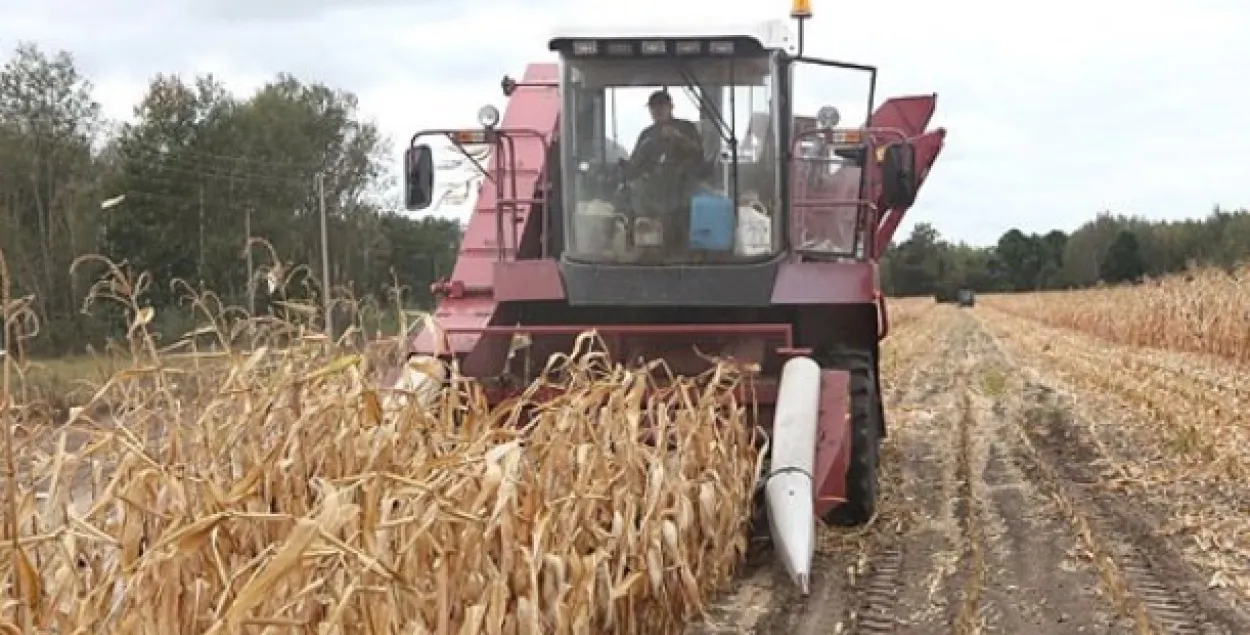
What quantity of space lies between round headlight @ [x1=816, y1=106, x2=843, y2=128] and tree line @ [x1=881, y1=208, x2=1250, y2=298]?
59.3 meters

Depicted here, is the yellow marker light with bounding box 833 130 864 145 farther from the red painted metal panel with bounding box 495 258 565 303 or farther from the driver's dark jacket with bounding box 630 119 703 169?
the red painted metal panel with bounding box 495 258 565 303

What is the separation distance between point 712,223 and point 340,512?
419 cm

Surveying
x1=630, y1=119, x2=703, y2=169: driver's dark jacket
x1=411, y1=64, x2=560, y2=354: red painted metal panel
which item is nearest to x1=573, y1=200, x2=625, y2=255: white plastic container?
x1=630, y1=119, x2=703, y2=169: driver's dark jacket

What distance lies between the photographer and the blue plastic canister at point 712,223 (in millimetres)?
6871

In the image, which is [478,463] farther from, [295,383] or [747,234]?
[747,234]

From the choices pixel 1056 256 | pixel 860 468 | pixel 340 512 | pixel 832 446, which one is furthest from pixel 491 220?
pixel 1056 256

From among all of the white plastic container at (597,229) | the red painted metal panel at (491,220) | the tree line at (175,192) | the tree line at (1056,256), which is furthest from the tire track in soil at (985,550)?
the tree line at (1056,256)

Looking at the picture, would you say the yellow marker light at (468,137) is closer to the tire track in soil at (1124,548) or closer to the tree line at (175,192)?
the tire track in soil at (1124,548)

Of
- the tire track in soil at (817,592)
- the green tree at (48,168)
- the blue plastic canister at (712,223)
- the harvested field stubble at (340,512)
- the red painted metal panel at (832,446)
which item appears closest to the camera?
the harvested field stubble at (340,512)

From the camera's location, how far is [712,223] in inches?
271

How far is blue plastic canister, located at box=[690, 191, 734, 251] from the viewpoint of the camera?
6.87 m

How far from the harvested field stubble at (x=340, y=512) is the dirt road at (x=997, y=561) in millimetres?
499

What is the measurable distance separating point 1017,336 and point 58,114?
2267 centimetres

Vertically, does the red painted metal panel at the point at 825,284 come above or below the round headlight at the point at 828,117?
below
